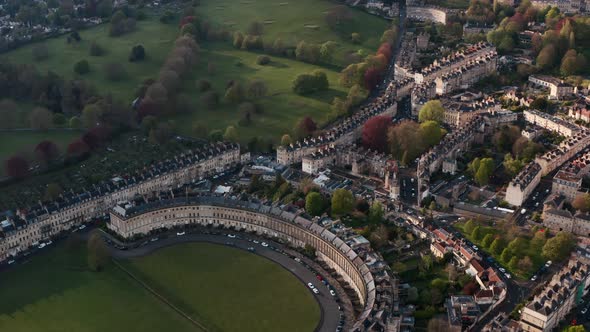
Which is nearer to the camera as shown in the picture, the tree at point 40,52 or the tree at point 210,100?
the tree at point 210,100

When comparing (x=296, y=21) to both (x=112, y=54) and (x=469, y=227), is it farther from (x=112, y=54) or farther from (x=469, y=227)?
(x=469, y=227)

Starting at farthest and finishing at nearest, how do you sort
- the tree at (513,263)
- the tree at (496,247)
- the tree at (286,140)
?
the tree at (286,140) → the tree at (496,247) → the tree at (513,263)

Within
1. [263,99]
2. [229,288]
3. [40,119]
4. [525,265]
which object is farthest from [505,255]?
[40,119]

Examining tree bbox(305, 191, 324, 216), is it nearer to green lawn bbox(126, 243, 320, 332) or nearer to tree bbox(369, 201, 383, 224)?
tree bbox(369, 201, 383, 224)

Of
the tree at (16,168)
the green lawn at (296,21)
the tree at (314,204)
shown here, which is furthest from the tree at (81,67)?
the tree at (314,204)

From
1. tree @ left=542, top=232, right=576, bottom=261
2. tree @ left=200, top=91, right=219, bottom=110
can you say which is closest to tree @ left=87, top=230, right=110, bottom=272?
tree @ left=542, top=232, right=576, bottom=261

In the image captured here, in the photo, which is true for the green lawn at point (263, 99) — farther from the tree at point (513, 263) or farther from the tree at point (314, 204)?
the tree at point (513, 263)

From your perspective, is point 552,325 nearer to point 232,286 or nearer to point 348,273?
point 348,273
